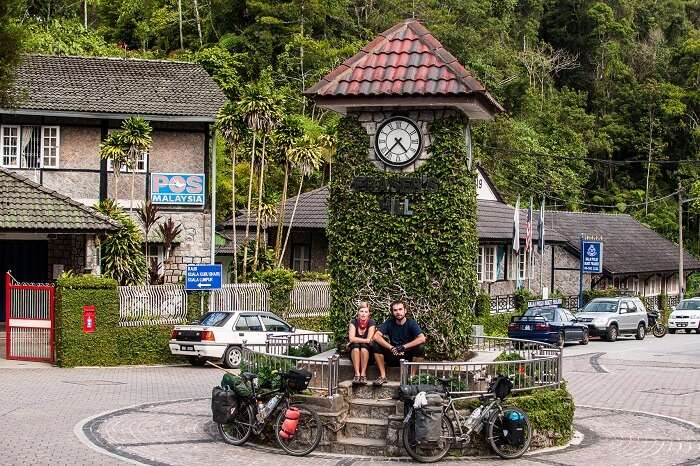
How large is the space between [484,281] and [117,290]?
21.2m

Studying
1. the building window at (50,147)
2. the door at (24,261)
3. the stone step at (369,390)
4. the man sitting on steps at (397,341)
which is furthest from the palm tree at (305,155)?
the stone step at (369,390)

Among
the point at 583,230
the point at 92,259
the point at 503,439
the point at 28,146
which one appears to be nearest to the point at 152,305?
the point at 92,259

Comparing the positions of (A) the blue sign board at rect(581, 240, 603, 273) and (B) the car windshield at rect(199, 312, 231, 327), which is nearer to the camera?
(B) the car windshield at rect(199, 312, 231, 327)

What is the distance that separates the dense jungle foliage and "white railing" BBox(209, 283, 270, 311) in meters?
13.4

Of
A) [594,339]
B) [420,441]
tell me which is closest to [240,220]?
[594,339]

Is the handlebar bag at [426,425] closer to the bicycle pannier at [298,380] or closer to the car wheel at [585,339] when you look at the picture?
the bicycle pannier at [298,380]

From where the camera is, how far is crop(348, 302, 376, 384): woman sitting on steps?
14820 mm

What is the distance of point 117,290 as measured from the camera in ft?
83.8

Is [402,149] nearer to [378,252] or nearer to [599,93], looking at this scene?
[378,252]

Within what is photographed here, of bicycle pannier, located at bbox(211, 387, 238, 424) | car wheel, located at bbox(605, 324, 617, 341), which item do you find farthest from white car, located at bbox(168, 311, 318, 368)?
car wheel, located at bbox(605, 324, 617, 341)

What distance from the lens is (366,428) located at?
1420 cm

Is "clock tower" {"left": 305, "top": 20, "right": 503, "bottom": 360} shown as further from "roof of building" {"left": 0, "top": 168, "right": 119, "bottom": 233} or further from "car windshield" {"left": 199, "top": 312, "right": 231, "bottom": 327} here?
"roof of building" {"left": 0, "top": 168, "right": 119, "bottom": 233}

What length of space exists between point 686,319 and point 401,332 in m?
34.2

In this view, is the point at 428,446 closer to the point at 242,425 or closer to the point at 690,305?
the point at 242,425
